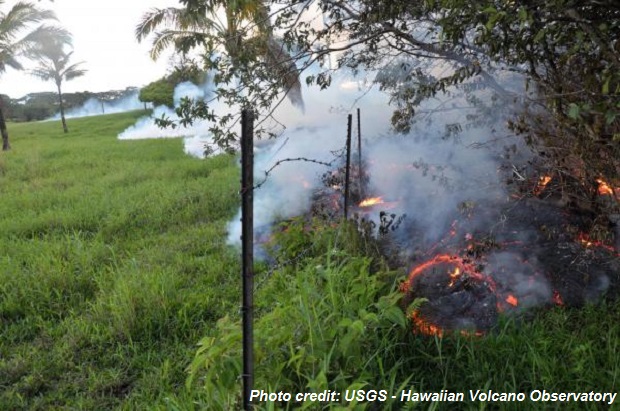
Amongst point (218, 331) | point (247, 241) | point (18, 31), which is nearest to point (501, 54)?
point (247, 241)

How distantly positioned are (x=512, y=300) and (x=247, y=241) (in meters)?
2.74

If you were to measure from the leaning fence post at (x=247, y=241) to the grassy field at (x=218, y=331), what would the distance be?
0.19 meters

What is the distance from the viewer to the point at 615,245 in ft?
14.2

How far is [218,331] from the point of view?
150 inches

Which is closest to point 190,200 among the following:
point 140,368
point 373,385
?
point 140,368

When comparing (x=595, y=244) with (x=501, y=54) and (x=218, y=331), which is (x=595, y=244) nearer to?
(x=501, y=54)

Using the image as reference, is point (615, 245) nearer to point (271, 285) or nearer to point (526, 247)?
point (526, 247)

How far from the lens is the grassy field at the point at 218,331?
267 centimetres

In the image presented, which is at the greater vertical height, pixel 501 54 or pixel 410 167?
pixel 501 54

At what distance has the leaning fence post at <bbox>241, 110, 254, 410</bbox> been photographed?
2061 millimetres

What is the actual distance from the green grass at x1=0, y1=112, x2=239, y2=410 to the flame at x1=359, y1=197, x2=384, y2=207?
1959 millimetres

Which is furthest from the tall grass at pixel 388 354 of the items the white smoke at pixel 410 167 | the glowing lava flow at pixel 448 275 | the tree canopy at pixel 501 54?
the white smoke at pixel 410 167

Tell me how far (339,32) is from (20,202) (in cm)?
683

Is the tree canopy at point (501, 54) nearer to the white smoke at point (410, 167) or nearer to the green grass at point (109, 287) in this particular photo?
the white smoke at point (410, 167)
